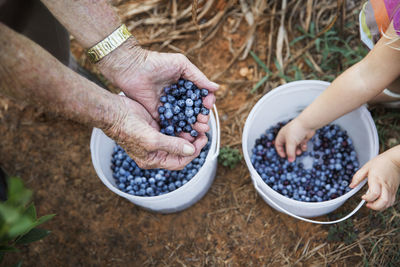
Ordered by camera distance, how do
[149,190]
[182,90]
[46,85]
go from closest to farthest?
[46,85], [182,90], [149,190]

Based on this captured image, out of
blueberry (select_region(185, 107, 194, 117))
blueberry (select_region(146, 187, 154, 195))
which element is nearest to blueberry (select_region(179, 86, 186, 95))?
blueberry (select_region(185, 107, 194, 117))

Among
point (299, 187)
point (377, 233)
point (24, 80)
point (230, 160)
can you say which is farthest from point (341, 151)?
point (24, 80)

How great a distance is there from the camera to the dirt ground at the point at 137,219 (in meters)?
2.07

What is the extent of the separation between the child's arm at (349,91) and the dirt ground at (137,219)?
434 millimetres

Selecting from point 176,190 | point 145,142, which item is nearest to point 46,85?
point 145,142

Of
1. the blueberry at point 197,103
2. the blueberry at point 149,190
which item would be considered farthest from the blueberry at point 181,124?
the blueberry at point 149,190

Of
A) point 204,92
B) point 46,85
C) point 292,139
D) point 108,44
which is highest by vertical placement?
point 46,85

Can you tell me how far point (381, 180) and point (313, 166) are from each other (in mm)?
600

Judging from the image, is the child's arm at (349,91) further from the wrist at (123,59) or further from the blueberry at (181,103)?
the wrist at (123,59)

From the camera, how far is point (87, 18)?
63.0 inches

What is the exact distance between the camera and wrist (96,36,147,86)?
67.2 inches

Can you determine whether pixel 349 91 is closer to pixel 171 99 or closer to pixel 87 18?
pixel 171 99

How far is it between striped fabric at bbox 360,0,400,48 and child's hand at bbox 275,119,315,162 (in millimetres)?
612

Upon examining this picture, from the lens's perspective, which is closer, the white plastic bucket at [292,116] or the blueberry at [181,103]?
the blueberry at [181,103]
